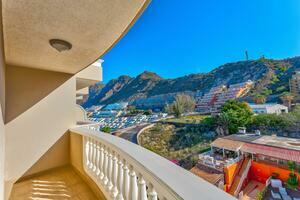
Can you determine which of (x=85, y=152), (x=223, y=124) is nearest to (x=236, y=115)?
(x=223, y=124)

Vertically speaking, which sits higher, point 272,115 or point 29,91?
point 29,91

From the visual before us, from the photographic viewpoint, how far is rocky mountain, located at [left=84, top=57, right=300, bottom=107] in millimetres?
6377

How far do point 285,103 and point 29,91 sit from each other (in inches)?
256

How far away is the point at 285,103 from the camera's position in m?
4.60

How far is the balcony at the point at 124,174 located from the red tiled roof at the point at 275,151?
370cm

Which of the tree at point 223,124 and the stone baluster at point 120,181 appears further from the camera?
the tree at point 223,124

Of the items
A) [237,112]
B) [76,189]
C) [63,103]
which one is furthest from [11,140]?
[237,112]

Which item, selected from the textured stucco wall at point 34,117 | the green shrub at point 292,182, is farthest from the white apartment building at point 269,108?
the textured stucco wall at point 34,117

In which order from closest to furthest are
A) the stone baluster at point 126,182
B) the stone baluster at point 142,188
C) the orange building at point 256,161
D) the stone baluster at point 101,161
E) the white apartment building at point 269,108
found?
the stone baluster at point 142,188 → the stone baluster at point 126,182 → the stone baluster at point 101,161 → the orange building at point 256,161 → the white apartment building at point 269,108

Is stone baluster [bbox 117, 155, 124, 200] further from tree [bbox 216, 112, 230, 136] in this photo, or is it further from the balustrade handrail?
tree [bbox 216, 112, 230, 136]

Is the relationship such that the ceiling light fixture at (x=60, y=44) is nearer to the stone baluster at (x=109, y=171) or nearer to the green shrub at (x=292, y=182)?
the stone baluster at (x=109, y=171)

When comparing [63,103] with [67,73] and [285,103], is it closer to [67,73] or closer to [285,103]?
[67,73]

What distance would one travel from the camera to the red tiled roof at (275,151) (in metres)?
3.47

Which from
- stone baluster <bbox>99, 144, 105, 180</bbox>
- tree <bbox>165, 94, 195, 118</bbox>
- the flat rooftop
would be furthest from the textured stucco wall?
tree <bbox>165, 94, 195, 118</bbox>
